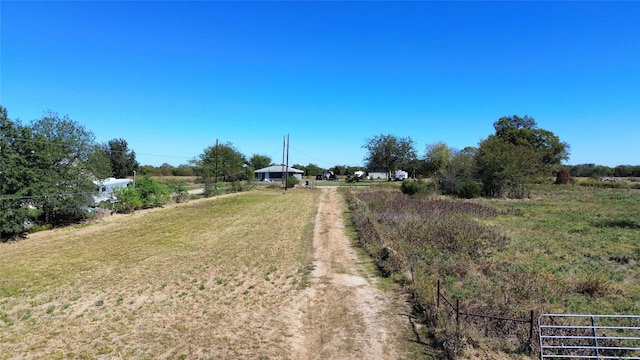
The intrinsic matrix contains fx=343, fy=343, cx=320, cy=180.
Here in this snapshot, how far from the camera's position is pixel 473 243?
1307 centimetres

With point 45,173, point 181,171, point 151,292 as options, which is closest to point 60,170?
point 45,173

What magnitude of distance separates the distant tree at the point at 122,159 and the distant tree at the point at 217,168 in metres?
23.5

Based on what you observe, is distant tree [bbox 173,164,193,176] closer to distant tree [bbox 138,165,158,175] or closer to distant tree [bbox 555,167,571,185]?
distant tree [bbox 138,165,158,175]

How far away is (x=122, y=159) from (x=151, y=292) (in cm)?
6702

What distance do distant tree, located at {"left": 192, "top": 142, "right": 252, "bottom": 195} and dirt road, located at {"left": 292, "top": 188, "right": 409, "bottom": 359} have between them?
33.2 meters

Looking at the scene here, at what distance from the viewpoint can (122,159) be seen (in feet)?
218

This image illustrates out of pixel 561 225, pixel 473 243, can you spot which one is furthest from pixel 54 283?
pixel 561 225

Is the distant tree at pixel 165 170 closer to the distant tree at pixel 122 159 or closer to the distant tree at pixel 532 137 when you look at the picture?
the distant tree at pixel 122 159

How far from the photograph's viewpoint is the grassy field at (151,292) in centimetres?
629

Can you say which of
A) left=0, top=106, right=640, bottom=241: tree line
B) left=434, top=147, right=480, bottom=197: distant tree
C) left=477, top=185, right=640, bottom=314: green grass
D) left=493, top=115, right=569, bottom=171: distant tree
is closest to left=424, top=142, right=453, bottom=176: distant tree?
left=0, top=106, right=640, bottom=241: tree line

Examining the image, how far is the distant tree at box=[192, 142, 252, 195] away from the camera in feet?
138

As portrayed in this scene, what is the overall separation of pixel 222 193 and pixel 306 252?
107 feet

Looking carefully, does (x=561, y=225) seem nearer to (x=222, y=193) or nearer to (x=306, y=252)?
(x=306, y=252)

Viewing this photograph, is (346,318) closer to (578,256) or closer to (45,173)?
(578,256)
